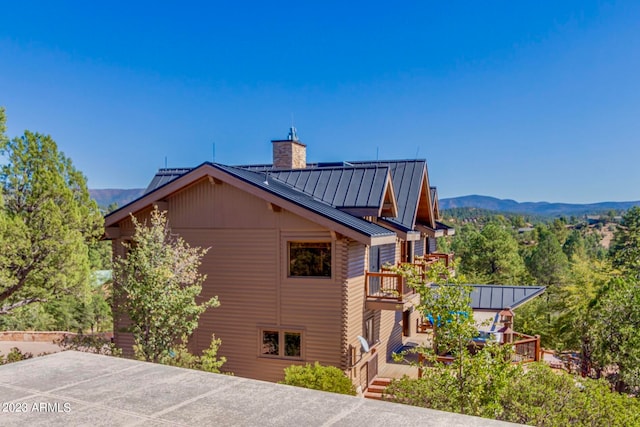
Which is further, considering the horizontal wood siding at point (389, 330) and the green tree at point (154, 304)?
the horizontal wood siding at point (389, 330)

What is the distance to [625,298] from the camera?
10.1m

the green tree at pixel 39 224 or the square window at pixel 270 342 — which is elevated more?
the green tree at pixel 39 224

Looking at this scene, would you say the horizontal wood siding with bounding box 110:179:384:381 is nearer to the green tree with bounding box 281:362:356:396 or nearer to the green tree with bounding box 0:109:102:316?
the green tree with bounding box 281:362:356:396

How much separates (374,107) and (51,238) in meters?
38.1

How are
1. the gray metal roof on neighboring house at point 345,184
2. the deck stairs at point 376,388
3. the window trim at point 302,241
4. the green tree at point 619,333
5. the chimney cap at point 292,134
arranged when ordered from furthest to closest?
the chimney cap at point 292,134, the gray metal roof on neighboring house at point 345,184, the deck stairs at point 376,388, the window trim at point 302,241, the green tree at point 619,333

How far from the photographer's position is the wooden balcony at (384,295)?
44.6 ft

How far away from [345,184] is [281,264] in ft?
12.7

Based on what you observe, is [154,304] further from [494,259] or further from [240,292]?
[494,259]

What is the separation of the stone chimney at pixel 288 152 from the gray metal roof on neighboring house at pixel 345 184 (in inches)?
54.9

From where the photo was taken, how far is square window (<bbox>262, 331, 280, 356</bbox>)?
43.7ft

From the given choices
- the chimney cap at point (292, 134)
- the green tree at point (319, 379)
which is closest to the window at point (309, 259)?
the green tree at point (319, 379)

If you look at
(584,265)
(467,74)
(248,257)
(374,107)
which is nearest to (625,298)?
(248,257)

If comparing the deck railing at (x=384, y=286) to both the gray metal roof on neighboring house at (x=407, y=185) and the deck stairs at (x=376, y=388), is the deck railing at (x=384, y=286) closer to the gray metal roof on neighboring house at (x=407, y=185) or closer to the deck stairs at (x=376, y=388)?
the gray metal roof on neighboring house at (x=407, y=185)

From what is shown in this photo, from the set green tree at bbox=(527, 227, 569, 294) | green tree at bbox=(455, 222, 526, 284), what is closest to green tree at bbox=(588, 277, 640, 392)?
green tree at bbox=(455, 222, 526, 284)
